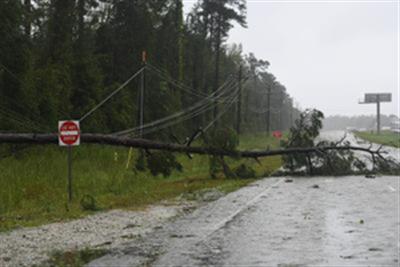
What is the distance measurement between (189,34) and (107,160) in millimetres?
48851

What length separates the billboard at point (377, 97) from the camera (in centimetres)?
14350

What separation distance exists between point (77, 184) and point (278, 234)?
34.5 ft

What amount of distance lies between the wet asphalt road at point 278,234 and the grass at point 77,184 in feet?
9.13

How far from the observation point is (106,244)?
9.36m

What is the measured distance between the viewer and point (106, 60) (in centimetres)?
4631

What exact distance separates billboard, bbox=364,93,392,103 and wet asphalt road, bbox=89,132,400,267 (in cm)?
13254

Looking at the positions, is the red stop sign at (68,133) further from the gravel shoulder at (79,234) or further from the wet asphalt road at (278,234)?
the wet asphalt road at (278,234)

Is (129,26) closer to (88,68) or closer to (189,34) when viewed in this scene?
(88,68)

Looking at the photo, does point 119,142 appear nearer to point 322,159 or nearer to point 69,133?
point 69,133

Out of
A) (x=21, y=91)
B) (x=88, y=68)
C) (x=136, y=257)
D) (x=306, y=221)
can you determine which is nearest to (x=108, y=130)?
(x=88, y=68)

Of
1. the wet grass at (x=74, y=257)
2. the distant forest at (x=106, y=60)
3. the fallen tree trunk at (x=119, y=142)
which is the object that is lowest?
the wet grass at (x=74, y=257)

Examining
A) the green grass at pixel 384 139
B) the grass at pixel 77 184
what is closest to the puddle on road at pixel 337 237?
the grass at pixel 77 184

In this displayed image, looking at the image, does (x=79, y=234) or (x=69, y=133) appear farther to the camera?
(x=69, y=133)

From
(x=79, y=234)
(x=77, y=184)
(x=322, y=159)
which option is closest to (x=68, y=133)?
(x=77, y=184)
